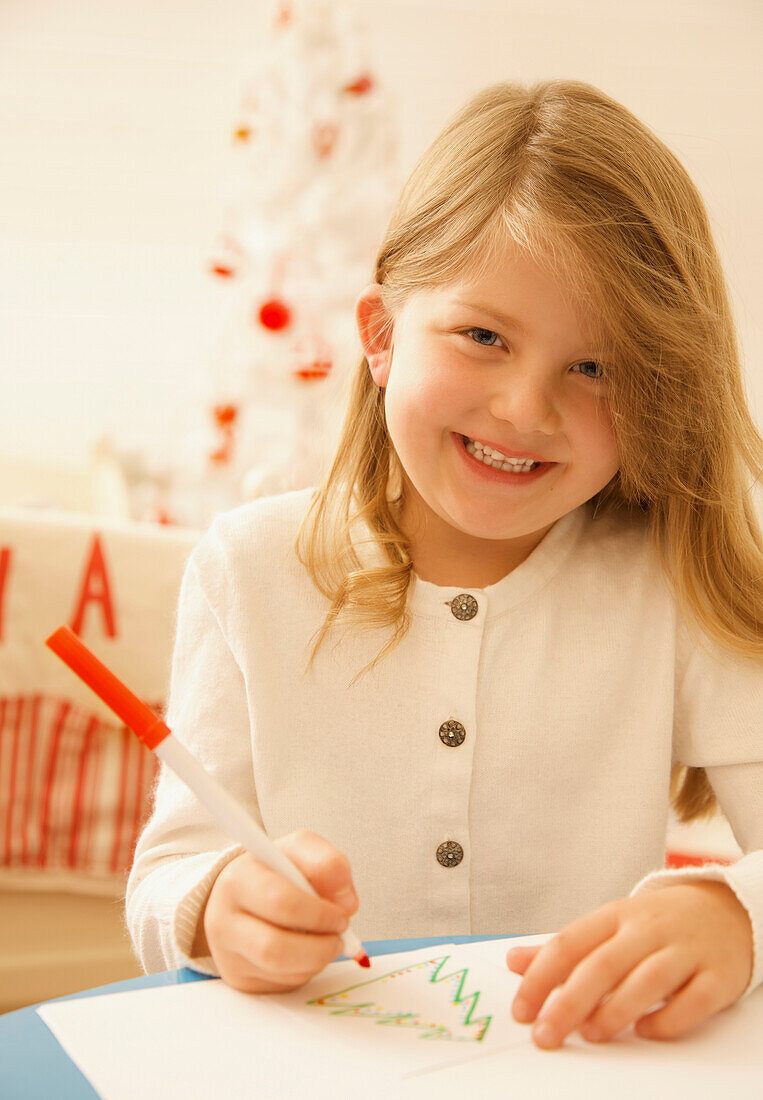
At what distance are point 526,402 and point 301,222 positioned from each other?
2408 mm

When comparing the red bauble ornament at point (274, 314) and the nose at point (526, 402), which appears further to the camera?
the red bauble ornament at point (274, 314)

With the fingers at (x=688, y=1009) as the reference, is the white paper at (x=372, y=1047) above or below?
below

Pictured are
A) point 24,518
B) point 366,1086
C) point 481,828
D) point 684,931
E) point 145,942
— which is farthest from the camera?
point 24,518

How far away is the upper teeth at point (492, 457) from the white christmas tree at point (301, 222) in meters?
2.12

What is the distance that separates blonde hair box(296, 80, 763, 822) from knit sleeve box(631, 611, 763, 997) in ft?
0.06

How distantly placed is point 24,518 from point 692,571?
2.75ft

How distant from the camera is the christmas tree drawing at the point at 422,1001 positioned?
41cm

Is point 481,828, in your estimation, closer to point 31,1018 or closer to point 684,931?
point 684,931

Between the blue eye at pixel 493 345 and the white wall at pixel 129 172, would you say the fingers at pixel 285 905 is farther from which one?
the white wall at pixel 129 172

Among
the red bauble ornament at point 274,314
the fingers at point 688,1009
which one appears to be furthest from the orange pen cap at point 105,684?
the red bauble ornament at point 274,314

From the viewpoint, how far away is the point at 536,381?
1.92 feet

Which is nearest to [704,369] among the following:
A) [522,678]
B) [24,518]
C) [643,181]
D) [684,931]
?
[643,181]

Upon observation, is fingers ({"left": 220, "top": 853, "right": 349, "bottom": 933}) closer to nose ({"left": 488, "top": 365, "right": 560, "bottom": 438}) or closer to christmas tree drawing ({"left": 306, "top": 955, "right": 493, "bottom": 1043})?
christmas tree drawing ({"left": 306, "top": 955, "right": 493, "bottom": 1043})

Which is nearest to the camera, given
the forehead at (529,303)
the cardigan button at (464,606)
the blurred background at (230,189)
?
the forehead at (529,303)
